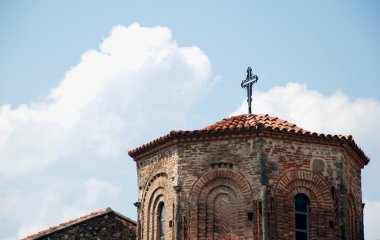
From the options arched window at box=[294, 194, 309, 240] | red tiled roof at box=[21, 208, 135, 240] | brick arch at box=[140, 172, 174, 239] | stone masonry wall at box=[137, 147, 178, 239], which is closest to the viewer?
arched window at box=[294, 194, 309, 240]

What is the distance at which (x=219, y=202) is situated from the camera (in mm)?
18594

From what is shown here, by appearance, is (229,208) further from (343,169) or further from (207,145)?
(343,169)

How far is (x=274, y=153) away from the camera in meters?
18.4

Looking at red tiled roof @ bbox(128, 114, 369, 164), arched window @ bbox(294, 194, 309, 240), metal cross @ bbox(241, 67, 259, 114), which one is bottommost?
arched window @ bbox(294, 194, 309, 240)

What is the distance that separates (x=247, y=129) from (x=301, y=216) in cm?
252

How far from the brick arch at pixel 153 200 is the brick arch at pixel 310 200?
286 cm

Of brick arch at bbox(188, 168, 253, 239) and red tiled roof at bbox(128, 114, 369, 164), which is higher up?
red tiled roof at bbox(128, 114, 369, 164)

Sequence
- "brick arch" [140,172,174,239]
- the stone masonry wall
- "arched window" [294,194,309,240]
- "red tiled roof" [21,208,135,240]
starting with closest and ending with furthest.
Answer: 1. "arched window" [294,194,309,240]
2. the stone masonry wall
3. "brick arch" [140,172,174,239]
4. "red tiled roof" [21,208,135,240]

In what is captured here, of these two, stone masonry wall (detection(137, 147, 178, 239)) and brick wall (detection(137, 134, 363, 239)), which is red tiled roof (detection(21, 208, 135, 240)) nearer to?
stone masonry wall (detection(137, 147, 178, 239))

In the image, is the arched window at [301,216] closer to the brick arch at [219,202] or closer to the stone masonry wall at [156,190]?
the brick arch at [219,202]

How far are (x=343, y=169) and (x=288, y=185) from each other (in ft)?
5.18

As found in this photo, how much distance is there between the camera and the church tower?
18.1 m

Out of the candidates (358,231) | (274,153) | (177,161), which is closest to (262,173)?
(274,153)

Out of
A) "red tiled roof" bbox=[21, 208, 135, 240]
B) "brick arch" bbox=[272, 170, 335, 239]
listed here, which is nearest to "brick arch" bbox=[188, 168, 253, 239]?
"brick arch" bbox=[272, 170, 335, 239]
